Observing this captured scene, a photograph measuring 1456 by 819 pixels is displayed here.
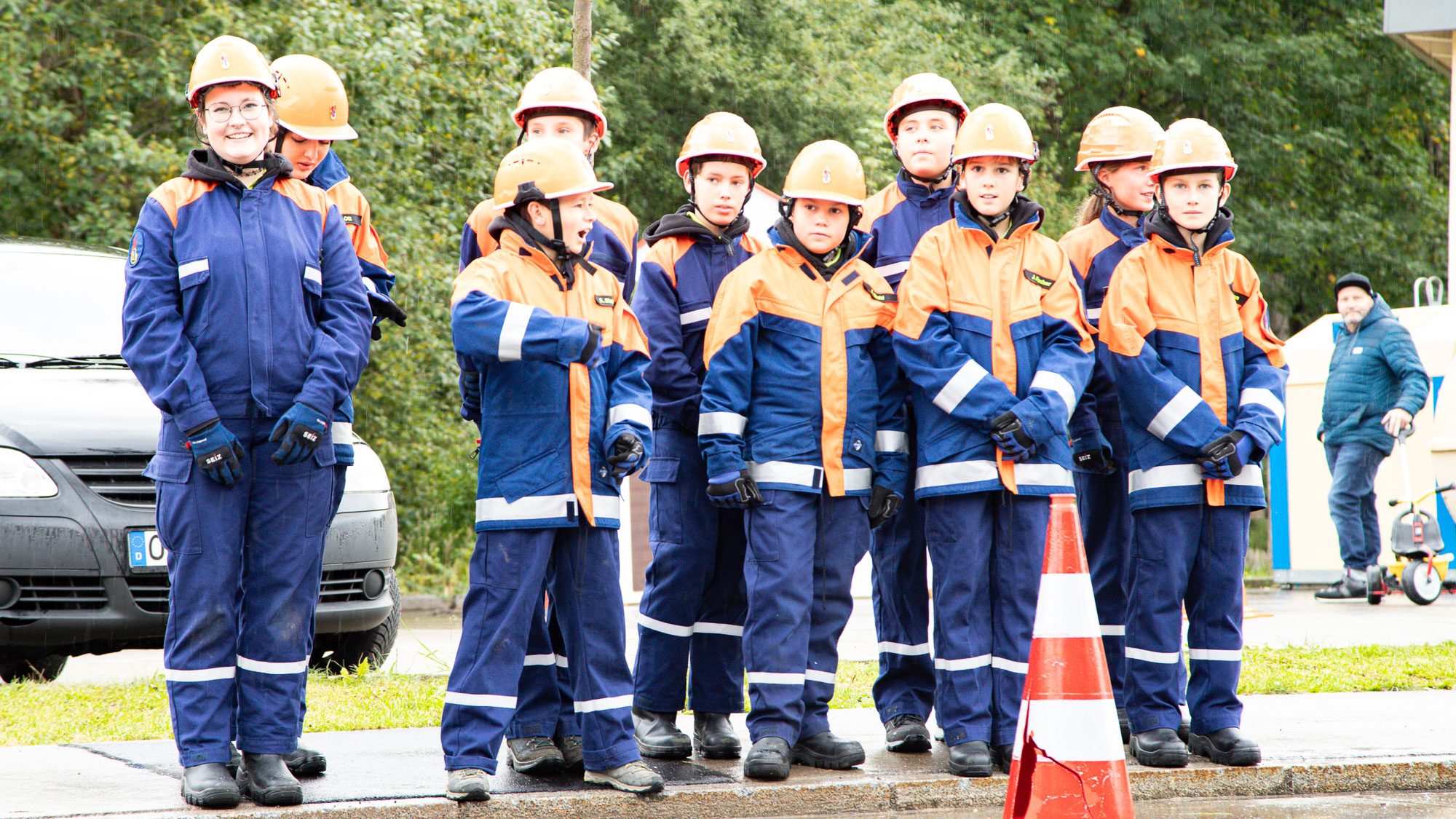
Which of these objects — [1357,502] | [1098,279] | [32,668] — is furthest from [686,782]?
[1357,502]

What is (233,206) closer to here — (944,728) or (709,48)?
(944,728)

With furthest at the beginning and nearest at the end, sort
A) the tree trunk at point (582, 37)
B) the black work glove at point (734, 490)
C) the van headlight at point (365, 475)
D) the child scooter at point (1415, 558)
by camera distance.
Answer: the child scooter at point (1415, 558), the tree trunk at point (582, 37), the van headlight at point (365, 475), the black work glove at point (734, 490)

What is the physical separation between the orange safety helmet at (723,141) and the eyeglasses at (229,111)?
59.3 inches

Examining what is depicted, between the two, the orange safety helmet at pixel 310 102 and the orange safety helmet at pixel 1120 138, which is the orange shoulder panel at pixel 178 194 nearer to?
the orange safety helmet at pixel 310 102

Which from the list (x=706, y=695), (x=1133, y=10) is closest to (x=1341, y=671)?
(x=706, y=695)

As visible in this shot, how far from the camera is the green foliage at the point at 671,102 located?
42.3 ft

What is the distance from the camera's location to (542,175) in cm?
485

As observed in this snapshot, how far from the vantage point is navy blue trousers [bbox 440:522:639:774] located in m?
4.65

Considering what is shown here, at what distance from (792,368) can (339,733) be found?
228 cm

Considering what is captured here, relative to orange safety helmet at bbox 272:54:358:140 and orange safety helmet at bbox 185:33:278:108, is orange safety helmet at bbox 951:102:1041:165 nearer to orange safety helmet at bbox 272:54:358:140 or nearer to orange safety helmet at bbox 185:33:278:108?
orange safety helmet at bbox 272:54:358:140

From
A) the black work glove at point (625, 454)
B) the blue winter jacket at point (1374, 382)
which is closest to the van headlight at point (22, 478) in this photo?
the black work glove at point (625, 454)

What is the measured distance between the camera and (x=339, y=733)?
5.93 m

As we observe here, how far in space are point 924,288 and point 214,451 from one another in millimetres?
2344

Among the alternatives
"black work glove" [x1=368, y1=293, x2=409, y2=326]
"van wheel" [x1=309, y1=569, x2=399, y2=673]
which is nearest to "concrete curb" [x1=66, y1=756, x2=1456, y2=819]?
"black work glove" [x1=368, y1=293, x2=409, y2=326]
